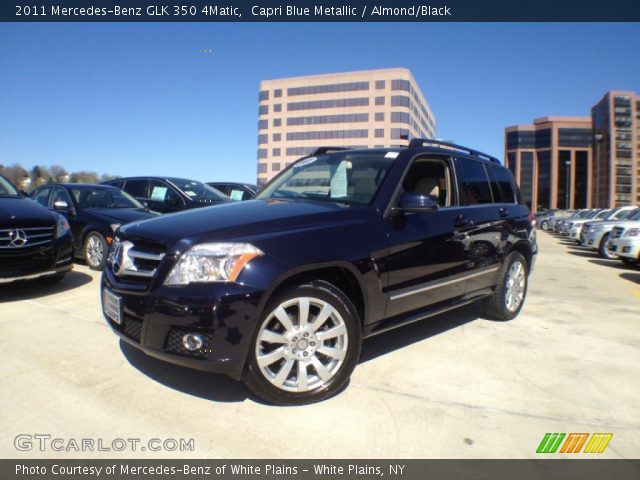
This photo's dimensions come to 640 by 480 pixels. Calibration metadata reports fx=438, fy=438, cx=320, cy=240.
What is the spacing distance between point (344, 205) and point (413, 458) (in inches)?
66.7

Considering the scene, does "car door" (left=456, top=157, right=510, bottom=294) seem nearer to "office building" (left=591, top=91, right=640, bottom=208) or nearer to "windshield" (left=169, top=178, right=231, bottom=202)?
"windshield" (left=169, top=178, right=231, bottom=202)

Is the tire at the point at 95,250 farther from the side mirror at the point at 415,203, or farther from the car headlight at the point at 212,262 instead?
the side mirror at the point at 415,203

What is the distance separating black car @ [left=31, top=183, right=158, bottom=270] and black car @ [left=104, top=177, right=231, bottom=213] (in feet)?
4.00

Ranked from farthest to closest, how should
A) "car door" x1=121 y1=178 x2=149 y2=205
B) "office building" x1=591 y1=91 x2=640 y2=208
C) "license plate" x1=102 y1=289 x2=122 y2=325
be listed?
"office building" x1=591 y1=91 x2=640 y2=208 < "car door" x1=121 y1=178 x2=149 y2=205 < "license plate" x1=102 y1=289 x2=122 y2=325

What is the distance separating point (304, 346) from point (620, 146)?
4635 inches

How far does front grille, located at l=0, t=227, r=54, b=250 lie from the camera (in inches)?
186

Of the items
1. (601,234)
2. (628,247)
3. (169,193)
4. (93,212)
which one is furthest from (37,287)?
(601,234)

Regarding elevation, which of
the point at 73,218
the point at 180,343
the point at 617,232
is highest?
the point at 73,218

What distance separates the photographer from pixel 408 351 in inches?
144

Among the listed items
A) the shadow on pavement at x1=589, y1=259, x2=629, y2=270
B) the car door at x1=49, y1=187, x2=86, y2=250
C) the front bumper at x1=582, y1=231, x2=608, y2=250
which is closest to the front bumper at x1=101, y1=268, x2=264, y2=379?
the car door at x1=49, y1=187, x2=86, y2=250

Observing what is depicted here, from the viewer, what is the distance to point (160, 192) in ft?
31.0

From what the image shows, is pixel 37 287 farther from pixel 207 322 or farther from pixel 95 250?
pixel 207 322

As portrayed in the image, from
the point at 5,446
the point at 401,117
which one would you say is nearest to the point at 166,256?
the point at 5,446

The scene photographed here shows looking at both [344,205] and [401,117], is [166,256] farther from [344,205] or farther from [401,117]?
[401,117]
